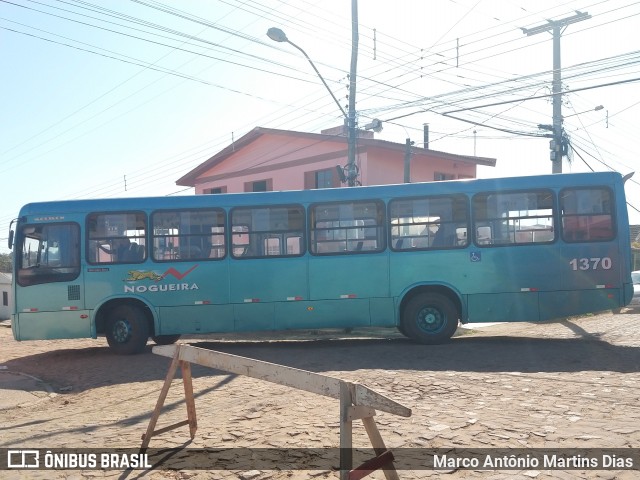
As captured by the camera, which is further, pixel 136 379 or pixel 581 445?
pixel 136 379

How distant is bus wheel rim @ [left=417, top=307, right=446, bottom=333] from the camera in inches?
458

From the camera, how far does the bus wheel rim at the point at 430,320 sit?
11.6 meters

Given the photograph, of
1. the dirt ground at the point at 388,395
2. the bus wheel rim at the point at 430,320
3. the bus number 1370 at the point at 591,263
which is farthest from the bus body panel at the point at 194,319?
the bus number 1370 at the point at 591,263

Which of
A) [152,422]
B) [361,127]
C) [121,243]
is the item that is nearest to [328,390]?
[152,422]

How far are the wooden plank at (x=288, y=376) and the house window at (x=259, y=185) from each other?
914 inches

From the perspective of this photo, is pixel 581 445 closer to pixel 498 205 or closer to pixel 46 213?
pixel 498 205

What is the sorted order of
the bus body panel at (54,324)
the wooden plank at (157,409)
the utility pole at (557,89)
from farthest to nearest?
the utility pole at (557,89) < the bus body panel at (54,324) < the wooden plank at (157,409)

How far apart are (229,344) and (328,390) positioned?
9.56 meters

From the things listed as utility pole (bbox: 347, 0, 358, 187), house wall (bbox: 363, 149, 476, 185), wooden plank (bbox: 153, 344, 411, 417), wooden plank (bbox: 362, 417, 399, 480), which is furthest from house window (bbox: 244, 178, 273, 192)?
wooden plank (bbox: 362, 417, 399, 480)

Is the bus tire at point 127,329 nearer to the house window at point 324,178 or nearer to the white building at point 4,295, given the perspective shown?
the house window at point 324,178

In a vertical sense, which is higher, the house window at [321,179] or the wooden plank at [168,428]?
the house window at [321,179]

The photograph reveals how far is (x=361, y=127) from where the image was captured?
19.0 meters

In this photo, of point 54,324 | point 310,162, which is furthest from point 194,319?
point 310,162

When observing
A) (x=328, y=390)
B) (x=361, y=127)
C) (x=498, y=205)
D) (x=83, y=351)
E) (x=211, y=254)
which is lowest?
(x=83, y=351)
